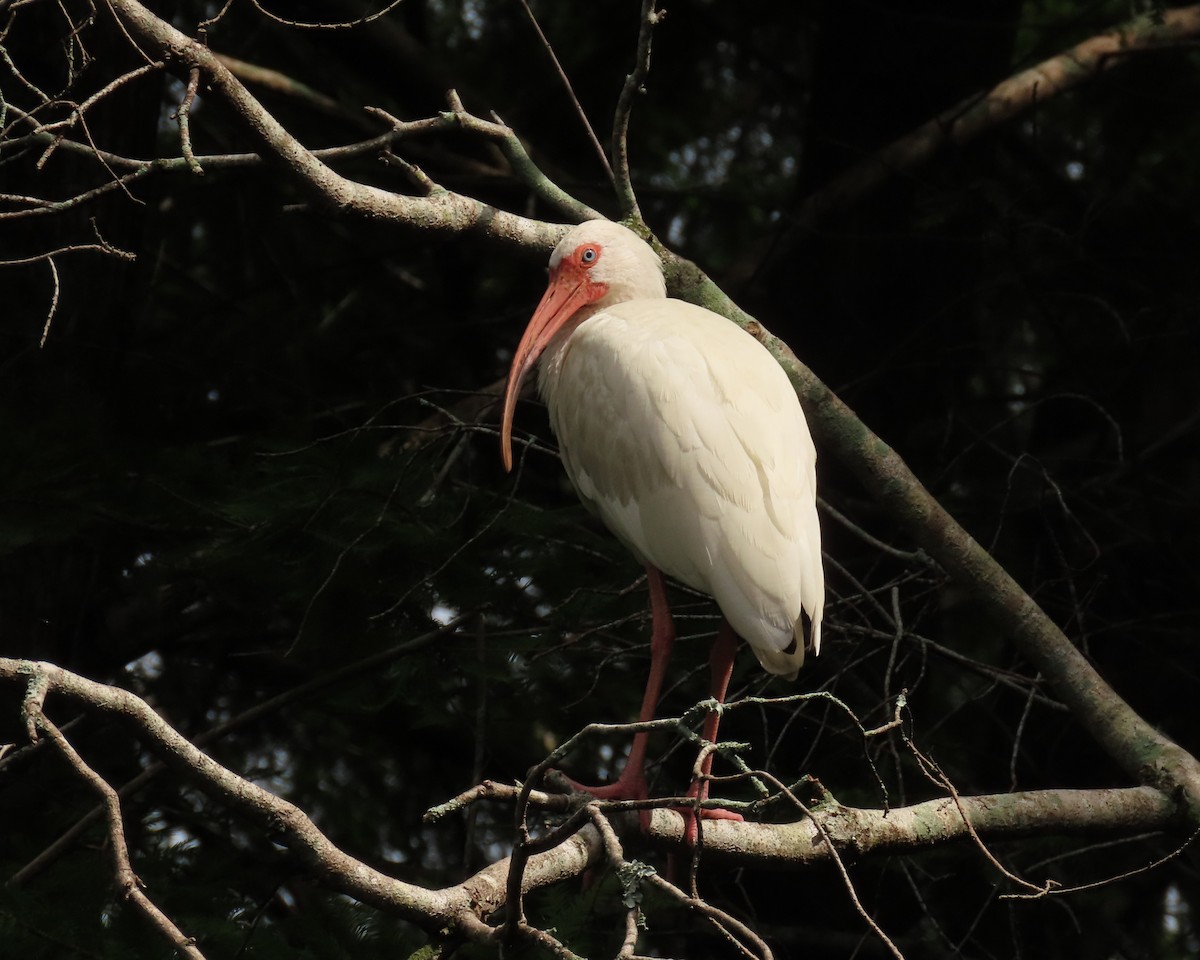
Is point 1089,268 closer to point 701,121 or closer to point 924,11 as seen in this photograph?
point 924,11

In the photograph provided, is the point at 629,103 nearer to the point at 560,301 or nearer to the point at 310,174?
the point at 310,174

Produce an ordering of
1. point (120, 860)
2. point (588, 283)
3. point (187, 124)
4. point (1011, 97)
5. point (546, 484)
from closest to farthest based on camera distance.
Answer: point (120, 860) < point (187, 124) < point (588, 283) < point (546, 484) < point (1011, 97)

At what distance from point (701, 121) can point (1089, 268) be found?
2.86m

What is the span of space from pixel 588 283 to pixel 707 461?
3.59 feet

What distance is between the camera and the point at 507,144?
4195 millimetres

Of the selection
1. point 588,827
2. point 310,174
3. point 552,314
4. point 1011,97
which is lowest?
point 588,827

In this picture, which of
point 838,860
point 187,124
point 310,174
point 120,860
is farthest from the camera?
point 310,174

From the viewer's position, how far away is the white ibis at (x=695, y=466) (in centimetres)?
393

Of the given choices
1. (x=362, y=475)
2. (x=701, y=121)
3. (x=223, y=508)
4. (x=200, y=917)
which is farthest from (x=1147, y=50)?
(x=200, y=917)

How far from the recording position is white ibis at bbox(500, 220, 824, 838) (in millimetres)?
3926

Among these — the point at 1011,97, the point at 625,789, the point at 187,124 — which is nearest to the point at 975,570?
the point at 625,789

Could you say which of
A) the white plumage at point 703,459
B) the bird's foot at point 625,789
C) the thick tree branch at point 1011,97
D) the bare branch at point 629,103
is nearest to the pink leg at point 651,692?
the bird's foot at point 625,789

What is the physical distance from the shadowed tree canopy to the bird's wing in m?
0.30

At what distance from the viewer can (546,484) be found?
562cm
